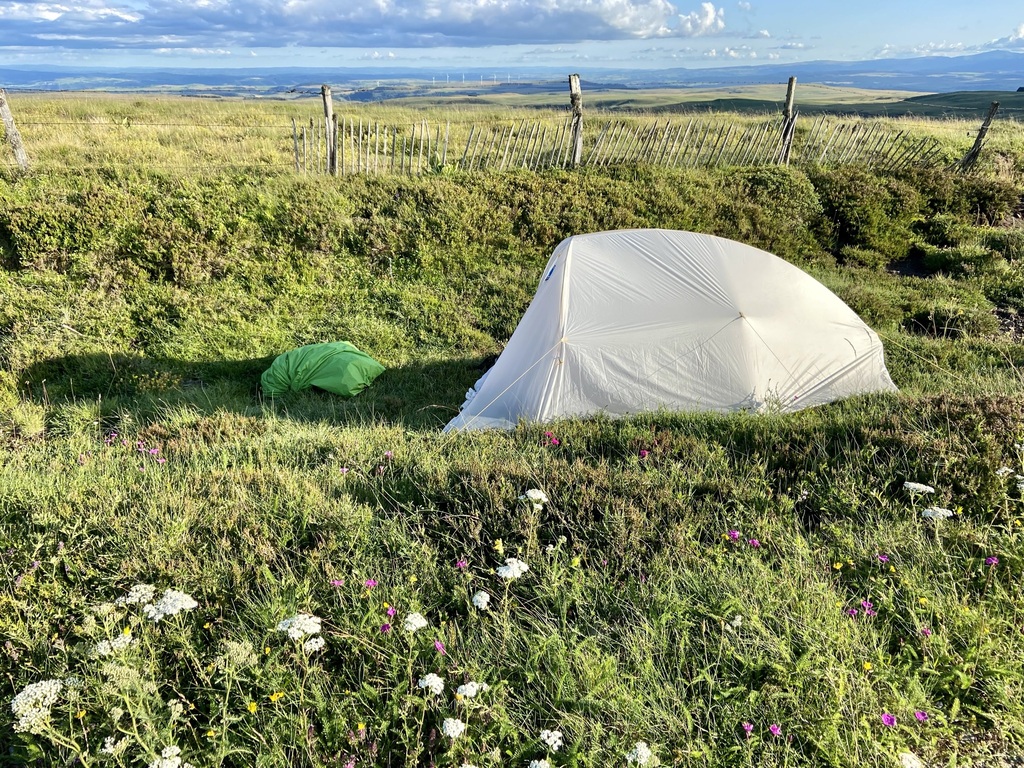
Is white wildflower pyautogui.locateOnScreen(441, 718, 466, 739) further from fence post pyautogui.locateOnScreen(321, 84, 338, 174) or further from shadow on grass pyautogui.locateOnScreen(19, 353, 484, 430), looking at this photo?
fence post pyautogui.locateOnScreen(321, 84, 338, 174)

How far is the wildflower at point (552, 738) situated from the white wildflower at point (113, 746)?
1423mm

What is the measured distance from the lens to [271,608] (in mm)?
2582

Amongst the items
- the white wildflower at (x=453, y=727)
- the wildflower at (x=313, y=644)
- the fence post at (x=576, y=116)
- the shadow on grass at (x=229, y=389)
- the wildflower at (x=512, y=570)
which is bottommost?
the shadow on grass at (x=229, y=389)

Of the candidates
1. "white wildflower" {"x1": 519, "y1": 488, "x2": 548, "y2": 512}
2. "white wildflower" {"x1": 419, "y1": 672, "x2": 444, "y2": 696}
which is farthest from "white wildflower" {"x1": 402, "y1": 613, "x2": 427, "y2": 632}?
"white wildflower" {"x1": 519, "y1": 488, "x2": 548, "y2": 512}

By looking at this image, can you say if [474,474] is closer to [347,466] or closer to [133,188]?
[347,466]

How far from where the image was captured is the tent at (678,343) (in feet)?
18.9

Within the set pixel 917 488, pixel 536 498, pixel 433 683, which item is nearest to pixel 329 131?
pixel 536 498

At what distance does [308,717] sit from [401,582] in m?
0.74

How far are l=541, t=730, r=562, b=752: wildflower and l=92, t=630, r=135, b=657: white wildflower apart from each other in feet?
5.56

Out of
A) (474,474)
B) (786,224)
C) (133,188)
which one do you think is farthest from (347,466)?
(786,224)

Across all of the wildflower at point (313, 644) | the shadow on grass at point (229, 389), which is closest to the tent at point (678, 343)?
the shadow on grass at point (229, 389)

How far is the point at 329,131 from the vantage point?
11633 mm

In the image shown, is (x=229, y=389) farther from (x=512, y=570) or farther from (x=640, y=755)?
(x=640, y=755)

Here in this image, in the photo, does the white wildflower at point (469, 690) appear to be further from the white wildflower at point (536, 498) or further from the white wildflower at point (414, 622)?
the white wildflower at point (536, 498)
